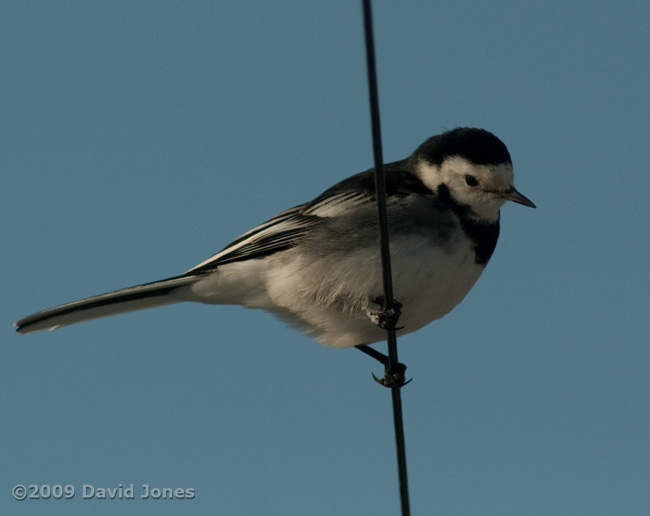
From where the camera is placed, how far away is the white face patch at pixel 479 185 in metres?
7.38

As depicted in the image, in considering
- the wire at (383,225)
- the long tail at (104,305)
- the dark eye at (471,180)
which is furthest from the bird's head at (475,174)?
the long tail at (104,305)

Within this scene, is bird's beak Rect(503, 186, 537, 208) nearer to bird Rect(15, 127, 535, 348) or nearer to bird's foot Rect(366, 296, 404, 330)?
bird Rect(15, 127, 535, 348)

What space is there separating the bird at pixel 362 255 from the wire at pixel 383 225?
0.86 metres

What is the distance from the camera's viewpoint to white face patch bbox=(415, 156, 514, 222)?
7.38 m

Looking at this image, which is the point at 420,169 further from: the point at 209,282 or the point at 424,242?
the point at 209,282

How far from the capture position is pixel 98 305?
7.73 meters

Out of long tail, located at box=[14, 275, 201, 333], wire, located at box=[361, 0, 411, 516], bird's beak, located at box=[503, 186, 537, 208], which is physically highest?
bird's beak, located at box=[503, 186, 537, 208]

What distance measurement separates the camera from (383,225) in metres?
5.05

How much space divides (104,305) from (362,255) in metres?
2.51

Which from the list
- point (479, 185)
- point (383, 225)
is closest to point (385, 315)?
point (383, 225)

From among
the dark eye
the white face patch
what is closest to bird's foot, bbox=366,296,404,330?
the white face patch

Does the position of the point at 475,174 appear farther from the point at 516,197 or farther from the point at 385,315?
the point at 385,315

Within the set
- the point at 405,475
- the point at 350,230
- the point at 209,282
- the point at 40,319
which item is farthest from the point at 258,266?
the point at 405,475

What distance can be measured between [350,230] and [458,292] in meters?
1.09
